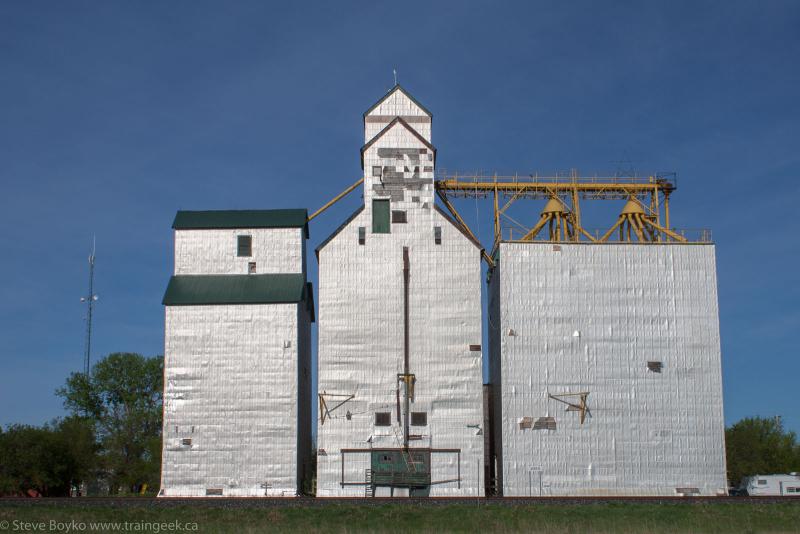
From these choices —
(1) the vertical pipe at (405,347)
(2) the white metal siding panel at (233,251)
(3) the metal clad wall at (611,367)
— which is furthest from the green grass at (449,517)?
(2) the white metal siding panel at (233,251)

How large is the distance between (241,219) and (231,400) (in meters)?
10.0

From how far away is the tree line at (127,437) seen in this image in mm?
72125

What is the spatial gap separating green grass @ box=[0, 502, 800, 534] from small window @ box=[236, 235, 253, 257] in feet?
54.1

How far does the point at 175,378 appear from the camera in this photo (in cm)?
5022

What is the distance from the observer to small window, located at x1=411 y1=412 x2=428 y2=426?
1964 inches

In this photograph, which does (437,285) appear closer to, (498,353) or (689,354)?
(498,353)

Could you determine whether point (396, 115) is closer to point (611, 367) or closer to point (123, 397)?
point (611, 367)

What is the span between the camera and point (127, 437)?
85.9 metres

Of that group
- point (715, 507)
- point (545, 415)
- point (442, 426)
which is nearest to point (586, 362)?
point (545, 415)

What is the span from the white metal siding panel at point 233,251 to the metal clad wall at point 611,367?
11.3 metres

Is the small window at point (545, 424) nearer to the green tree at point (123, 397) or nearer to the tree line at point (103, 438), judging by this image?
the tree line at point (103, 438)

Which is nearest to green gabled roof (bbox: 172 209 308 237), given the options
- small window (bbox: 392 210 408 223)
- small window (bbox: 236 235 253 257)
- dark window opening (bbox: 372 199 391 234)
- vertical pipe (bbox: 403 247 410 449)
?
small window (bbox: 236 235 253 257)

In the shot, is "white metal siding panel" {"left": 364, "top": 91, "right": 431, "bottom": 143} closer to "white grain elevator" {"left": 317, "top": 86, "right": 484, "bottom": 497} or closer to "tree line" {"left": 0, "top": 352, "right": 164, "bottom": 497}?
"white grain elevator" {"left": 317, "top": 86, "right": 484, "bottom": 497}

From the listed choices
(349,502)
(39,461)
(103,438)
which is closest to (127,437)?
(103,438)
